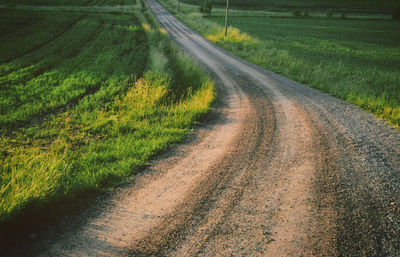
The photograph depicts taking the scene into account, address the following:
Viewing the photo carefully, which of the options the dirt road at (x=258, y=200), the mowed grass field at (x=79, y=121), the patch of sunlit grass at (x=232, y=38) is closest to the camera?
the dirt road at (x=258, y=200)

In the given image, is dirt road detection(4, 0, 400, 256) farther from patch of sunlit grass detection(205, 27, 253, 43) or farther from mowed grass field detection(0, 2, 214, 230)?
patch of sunlit grass detection(205, 27, 253, 43)

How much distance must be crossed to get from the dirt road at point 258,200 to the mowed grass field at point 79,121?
61cm

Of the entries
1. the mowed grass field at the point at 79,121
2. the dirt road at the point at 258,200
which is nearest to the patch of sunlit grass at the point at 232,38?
the mowed grass field at the point at 79,121

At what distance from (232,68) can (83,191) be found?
13692 mm

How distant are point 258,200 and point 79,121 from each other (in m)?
6.02

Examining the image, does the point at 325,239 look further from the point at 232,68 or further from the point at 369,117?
the point at 232,68

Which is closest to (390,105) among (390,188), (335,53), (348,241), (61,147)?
(390,188)

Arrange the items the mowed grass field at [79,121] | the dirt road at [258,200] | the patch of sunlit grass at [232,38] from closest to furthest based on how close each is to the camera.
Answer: the dirt road at [258,200], the mowed grass field at [79,121], the patch of sunlit grass at [232,38]

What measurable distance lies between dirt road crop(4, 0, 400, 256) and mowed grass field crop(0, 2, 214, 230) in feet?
1.99

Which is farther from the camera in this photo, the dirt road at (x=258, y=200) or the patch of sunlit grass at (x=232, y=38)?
the patch of sunlit grass at (x=232, y=38)

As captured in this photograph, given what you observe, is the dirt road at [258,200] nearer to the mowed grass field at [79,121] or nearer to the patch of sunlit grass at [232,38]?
the mowed grass field at [79,121]

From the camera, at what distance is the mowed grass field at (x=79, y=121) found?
12.9ft

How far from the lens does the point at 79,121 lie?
7309 mm

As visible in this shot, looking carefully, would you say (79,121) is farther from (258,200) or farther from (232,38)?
(232,38)
